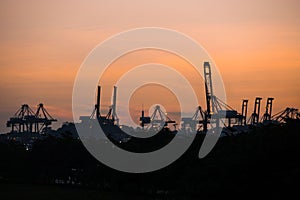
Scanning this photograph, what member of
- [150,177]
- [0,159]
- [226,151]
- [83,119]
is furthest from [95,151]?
[83,119]

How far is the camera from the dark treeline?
139ft

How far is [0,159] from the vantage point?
7831 centimetres

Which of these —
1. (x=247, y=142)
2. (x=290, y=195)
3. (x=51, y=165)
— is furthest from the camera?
(x=51, y=165)

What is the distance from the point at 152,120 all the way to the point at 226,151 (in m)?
115

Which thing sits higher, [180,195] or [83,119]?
[83,119]

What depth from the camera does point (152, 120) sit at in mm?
168625

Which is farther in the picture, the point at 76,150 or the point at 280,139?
the point at 76,150

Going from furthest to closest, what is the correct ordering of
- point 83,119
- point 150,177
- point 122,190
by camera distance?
1. point 83,119
2. point 122,190
3. point 150,177

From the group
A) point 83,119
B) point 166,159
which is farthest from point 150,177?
point 83,119

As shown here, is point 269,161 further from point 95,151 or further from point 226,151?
point 95,151

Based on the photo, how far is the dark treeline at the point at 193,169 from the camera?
42344mm

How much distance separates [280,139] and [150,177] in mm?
17348

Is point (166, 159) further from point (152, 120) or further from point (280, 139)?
point (152, 120)

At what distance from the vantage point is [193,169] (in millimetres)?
54500
